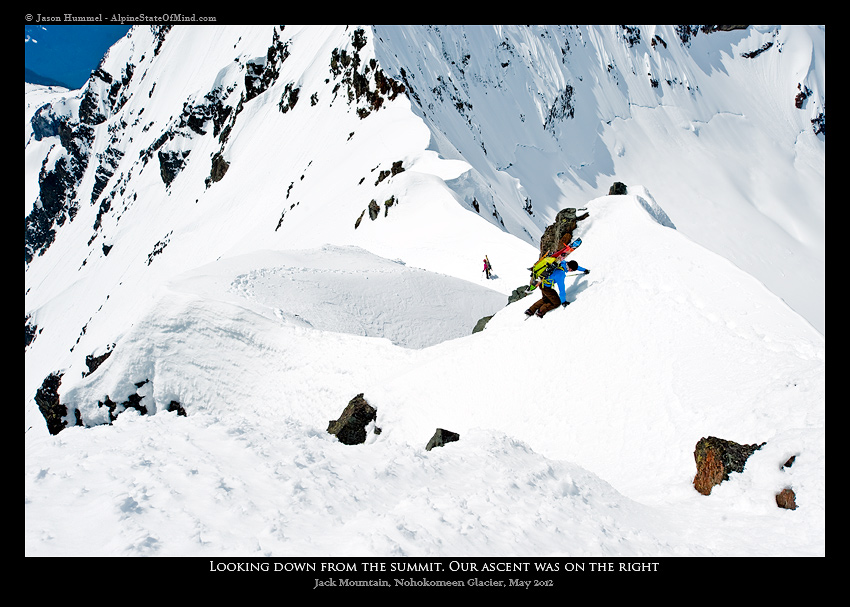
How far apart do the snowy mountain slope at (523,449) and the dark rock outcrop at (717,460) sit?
0.13m

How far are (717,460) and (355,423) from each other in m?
5.96

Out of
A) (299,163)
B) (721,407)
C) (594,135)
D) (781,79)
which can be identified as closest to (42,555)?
(721,407)

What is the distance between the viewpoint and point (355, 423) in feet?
29.9

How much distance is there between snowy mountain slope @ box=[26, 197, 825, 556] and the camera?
4.04m

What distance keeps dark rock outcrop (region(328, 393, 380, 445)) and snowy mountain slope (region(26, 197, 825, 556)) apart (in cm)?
29

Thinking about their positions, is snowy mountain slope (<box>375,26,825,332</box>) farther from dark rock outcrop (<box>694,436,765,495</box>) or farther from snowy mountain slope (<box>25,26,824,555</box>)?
dark rock outcrop (<box>694,436,765,495</box>)

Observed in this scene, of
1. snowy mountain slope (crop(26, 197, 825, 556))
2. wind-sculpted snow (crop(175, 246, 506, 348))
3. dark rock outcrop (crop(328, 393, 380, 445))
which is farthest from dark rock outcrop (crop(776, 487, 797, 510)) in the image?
wind-sculpted snow (crop(175, 246, 506, 348))

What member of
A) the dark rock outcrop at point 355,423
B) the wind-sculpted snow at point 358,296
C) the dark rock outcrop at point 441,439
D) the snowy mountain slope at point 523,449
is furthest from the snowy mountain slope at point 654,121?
the dark rock outcrop at point 441,439

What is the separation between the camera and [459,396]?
8.98 m

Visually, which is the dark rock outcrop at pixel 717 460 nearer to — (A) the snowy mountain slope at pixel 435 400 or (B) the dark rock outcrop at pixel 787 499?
(A) the snowy mountain slope at pixel 435 400

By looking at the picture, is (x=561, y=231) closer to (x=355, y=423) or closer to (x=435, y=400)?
(x=435, y=400)
